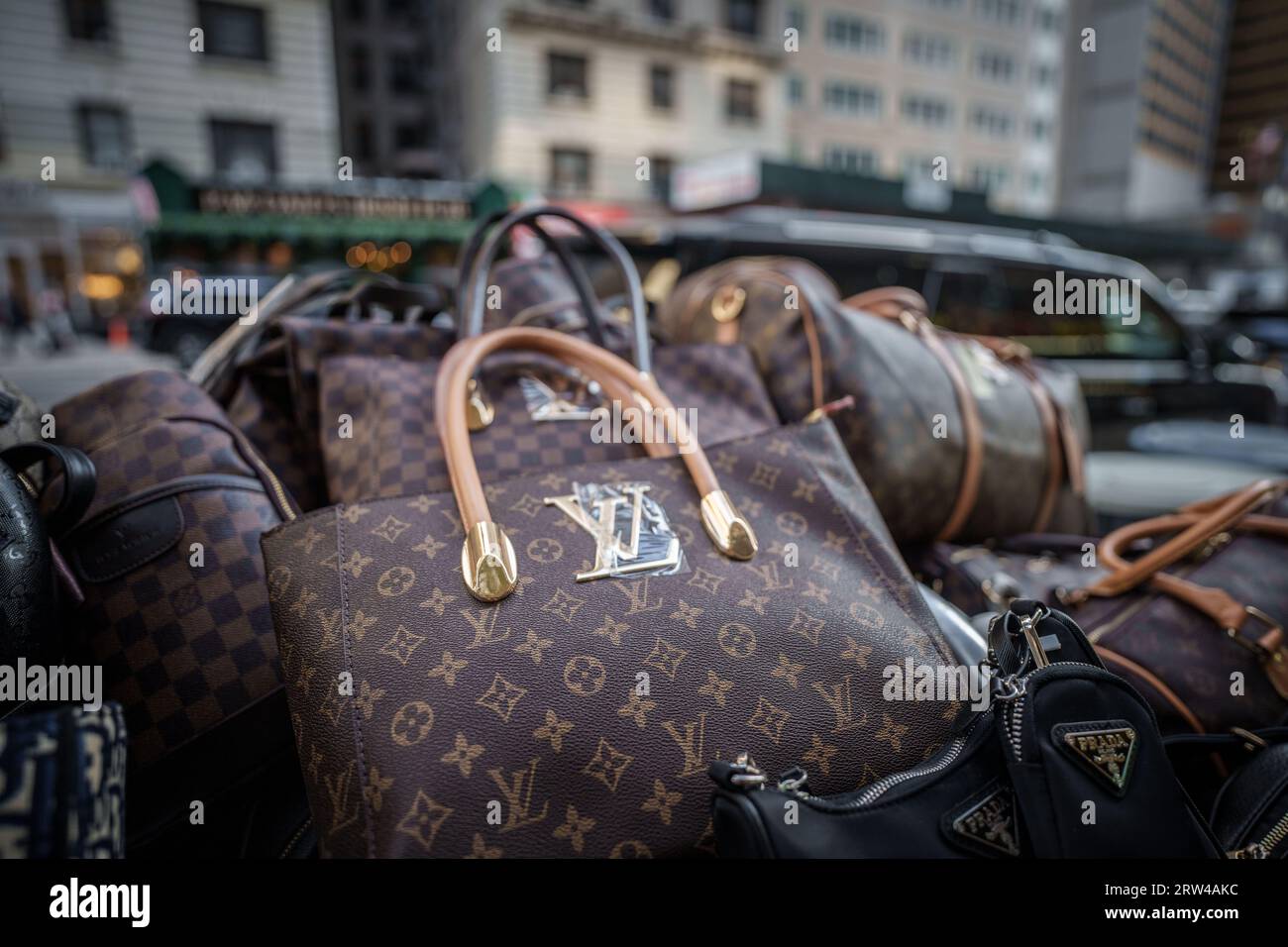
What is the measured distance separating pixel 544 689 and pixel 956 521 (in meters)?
1.01

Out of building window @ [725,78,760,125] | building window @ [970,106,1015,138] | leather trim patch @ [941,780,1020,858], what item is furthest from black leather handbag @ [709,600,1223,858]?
building window @ [970,106,1015,138]

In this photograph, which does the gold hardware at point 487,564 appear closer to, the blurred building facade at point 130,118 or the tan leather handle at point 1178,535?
the tan leather handle at point 1178,535

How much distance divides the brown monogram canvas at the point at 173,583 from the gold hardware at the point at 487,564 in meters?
0.32

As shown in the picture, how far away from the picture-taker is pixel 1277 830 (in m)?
0.72

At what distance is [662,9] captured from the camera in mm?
19094

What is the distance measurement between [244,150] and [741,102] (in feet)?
43.4

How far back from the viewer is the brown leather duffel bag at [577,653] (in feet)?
2.12

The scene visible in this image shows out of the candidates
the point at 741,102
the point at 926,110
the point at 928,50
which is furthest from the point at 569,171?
the point at 928,50

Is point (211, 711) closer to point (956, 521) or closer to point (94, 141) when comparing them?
point (956, 521)

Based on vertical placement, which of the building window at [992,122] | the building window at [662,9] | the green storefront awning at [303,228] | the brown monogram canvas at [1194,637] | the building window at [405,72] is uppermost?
the building window at [405,72]

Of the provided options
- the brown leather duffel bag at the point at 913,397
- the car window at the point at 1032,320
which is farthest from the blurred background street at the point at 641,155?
the brown leather duffel bag at the point at 913,397

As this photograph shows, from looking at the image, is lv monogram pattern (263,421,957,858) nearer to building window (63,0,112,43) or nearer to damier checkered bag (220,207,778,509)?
damier checkered bag (220,207,778,509)

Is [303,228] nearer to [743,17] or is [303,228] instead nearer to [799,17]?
[743,17]

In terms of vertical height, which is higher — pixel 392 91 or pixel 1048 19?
pixel 1048 19
